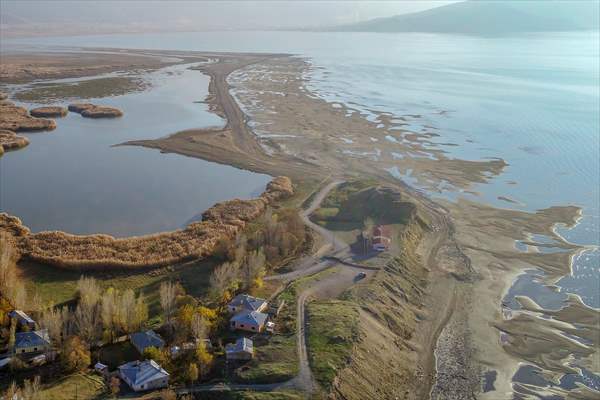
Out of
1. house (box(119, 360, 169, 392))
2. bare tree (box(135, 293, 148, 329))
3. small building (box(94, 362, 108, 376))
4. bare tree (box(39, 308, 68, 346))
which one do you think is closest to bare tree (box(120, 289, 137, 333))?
bare tree (box(135, 293, 148, 329))

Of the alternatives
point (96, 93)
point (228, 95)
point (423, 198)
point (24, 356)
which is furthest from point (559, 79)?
point (24, 356)

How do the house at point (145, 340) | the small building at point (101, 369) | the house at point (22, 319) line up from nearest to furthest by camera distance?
the small building at point (101, 369), the house at point (145, 340), the house at point (22, 319)

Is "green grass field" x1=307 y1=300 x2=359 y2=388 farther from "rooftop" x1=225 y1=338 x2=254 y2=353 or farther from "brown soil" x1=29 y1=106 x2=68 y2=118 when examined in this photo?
"brown soil" x1=29 y1=106 x2=68 y2=118

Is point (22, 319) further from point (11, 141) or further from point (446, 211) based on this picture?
point (11, 141)

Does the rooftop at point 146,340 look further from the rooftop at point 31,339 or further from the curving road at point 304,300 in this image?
the rooftop at point 31,339

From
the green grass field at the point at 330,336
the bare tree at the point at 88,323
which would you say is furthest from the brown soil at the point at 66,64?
the green grass field at the point at 330,336

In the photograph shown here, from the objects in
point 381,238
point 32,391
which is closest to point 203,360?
point 32,391

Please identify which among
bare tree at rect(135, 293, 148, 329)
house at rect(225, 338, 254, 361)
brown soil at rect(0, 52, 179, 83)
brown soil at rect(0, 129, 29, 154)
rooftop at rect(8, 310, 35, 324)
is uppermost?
brown soil at rect(0, 52, 179, 83)

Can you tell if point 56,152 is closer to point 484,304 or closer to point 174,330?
point 174,330
